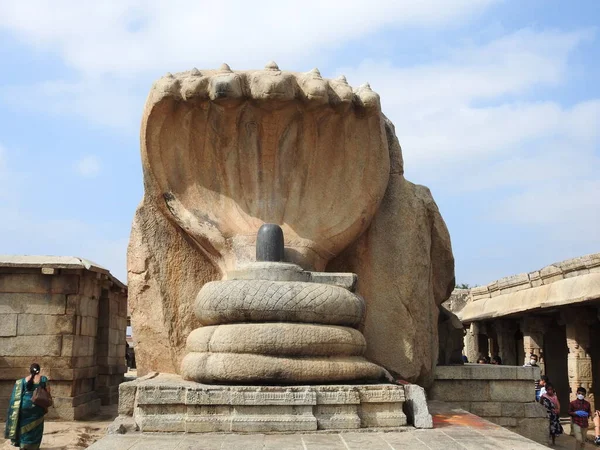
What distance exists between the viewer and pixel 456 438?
4.44 m

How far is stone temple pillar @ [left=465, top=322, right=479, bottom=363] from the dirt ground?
36.1ft

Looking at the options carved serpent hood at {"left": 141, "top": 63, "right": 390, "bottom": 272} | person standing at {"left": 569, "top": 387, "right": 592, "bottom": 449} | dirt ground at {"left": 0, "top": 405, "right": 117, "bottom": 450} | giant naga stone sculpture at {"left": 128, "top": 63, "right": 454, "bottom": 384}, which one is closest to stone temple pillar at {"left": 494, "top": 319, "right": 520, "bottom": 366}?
person standing at {"left": 569, "top": 387, "right": 592, "bottom": 449}

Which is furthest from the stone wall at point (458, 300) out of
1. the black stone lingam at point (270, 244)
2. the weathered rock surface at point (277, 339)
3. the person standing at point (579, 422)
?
the weathered rock surface at point (277, 339)

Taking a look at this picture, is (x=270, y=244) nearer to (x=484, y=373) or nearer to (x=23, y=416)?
(x=484, y=373)

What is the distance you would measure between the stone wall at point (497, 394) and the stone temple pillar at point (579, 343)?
635cm

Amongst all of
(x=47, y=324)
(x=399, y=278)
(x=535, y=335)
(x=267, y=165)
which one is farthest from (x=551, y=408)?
(x=47, y=324)

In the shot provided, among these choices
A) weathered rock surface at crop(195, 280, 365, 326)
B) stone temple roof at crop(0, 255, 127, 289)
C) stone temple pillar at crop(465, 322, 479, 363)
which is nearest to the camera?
weathered rock surface at crop(195, 280, 365, 326)

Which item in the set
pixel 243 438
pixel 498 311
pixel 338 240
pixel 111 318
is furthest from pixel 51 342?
pixel 498 311

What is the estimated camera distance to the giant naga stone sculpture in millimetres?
6062

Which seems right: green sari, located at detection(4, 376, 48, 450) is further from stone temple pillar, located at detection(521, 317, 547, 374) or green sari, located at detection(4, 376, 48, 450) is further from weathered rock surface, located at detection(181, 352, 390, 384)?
stone temple pillar, located at detection(521, 317, 547, 374)

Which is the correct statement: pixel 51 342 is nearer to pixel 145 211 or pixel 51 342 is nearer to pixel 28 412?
pixel 28 412

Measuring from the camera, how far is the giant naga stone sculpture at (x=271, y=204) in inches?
239

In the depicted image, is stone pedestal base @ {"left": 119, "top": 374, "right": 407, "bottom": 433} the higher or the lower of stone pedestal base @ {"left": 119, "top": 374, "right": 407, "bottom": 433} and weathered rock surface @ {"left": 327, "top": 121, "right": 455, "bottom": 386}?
the lower

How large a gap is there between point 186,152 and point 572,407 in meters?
7.08
